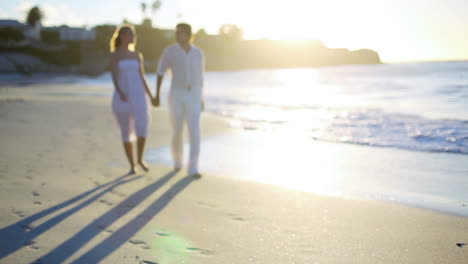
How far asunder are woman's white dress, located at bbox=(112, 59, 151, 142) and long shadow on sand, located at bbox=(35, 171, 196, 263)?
41.5 inches

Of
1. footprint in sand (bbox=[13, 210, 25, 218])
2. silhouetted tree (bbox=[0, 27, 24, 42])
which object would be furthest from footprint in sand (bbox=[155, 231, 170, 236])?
silhouetted tree (bbox=[0, 27, 24, 42])

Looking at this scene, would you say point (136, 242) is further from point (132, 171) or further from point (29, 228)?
point (132, 171)

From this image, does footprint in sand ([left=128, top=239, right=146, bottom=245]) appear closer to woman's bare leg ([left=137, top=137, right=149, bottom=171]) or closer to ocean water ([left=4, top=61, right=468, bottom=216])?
ocean water ([left=4, top=61, right=468, bottom=216])

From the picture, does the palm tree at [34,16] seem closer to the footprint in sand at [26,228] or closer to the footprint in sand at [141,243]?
the footprint in sand at [26,228]

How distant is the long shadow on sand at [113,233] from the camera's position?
8.69 ft

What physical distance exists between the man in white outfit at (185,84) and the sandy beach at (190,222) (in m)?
0.58

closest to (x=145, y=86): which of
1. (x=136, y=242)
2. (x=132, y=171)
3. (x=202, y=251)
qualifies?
(x=132, y=171)

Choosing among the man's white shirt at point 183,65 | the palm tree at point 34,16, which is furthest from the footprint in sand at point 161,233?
the palm tree at point 34,16

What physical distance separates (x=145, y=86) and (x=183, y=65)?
2.02 feet

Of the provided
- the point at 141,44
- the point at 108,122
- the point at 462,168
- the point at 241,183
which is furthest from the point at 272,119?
the point at 141,44

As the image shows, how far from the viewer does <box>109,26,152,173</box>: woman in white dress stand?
5.02 metres

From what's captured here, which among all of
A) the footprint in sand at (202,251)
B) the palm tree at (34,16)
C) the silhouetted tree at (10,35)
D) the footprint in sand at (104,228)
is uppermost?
the palm tree at (34,16)

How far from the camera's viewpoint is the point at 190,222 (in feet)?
11.0

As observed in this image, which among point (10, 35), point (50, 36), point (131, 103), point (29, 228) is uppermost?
point (50, 36)
